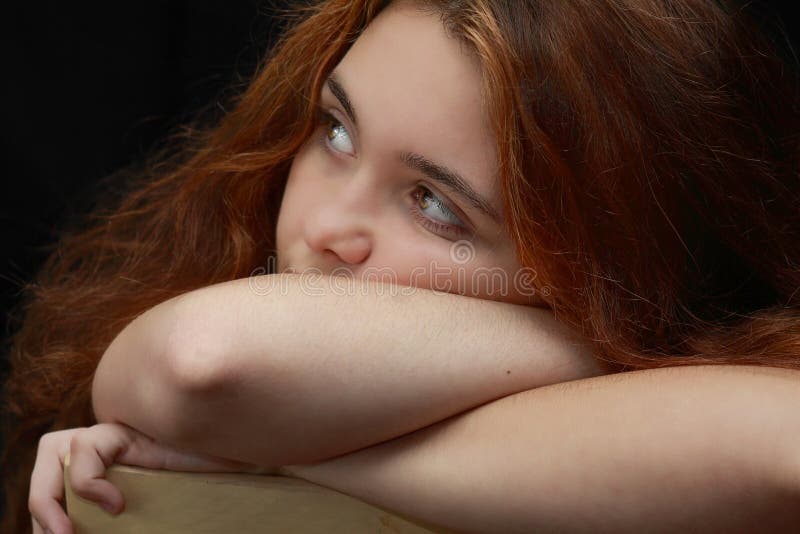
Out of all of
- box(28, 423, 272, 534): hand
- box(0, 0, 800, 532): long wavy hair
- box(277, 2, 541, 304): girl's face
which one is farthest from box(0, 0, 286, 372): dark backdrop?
box(28, 423, 272, 534): hand

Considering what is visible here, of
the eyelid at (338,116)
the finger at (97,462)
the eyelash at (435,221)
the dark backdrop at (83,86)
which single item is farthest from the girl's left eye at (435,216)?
the dark backdrop at (83,86)

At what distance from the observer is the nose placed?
1.16m

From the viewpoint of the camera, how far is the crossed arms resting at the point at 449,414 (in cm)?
85

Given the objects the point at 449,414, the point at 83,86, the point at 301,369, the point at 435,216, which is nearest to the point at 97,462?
the point at 301,369

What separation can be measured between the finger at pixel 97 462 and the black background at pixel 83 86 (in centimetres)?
94

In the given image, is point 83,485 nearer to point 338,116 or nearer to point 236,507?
point 236,507

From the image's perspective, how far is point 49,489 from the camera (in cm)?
110

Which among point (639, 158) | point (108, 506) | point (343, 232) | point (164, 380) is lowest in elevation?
point (108, 506)

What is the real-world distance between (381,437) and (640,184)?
422 millimetres

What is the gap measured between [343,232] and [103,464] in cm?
37

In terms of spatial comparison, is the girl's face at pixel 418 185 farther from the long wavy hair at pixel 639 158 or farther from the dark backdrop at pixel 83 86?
the dark backdrop at pixel 83 86

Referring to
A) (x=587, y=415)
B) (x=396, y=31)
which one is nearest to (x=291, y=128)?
(x=396, y=31)

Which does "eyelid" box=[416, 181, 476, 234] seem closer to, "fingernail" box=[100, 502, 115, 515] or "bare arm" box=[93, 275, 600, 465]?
"bare arm" box=[93, 275, 600, 465]

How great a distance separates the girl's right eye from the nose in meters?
0.10
